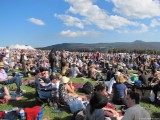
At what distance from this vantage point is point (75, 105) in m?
9.48

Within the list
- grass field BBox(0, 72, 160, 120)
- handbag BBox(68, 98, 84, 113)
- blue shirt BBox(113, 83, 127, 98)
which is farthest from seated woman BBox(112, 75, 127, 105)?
handbag BBox(68, 98, 84, 113)

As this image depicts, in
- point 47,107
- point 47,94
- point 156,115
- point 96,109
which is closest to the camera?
point 96,109

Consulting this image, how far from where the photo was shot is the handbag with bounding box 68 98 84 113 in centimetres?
930

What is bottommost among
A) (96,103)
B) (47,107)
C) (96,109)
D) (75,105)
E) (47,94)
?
(47,107)

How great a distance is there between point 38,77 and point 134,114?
7117 millimetres

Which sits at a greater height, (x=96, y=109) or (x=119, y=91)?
(x=96, y=109)

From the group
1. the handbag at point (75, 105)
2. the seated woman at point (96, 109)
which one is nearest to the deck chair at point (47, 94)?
the handbag at point (75, 105)

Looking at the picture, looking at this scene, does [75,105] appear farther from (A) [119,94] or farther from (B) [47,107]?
(A) [119,94]

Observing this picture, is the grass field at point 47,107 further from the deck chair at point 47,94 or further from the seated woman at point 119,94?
the seated woman at point 119,94

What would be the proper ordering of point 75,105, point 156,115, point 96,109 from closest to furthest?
point 96,109
point 75,105
point 156,115

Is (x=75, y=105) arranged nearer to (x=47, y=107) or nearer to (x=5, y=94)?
(x=47, y=107)

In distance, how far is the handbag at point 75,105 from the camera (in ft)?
30.5

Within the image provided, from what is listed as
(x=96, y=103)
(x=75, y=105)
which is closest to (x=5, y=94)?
(x=75, y=105)

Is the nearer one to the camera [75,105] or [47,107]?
[75,105]
